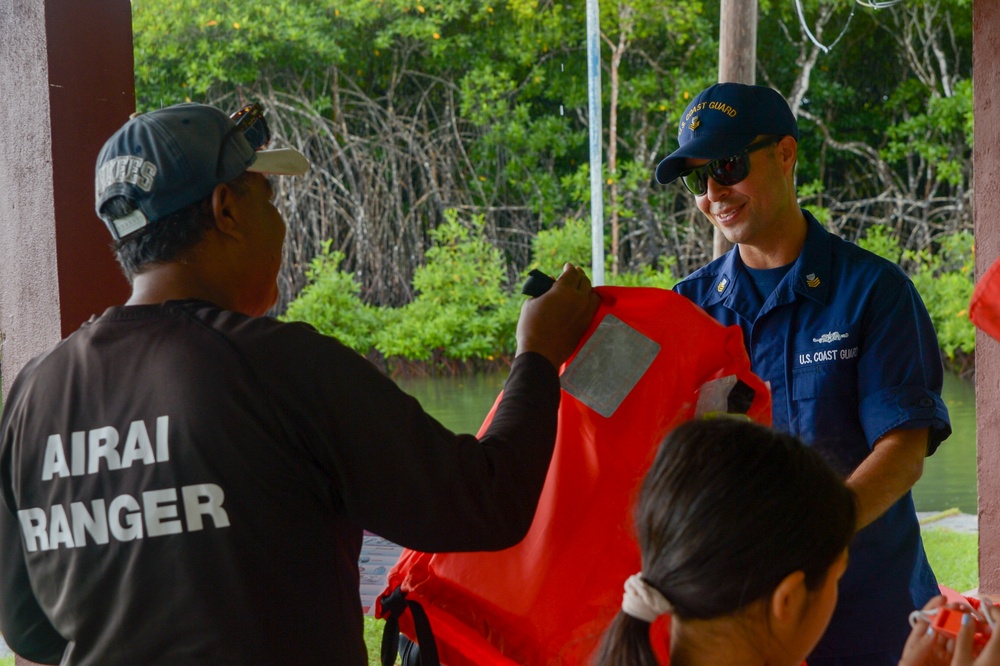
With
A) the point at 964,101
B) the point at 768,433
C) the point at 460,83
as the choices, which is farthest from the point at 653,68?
the point at 768,433

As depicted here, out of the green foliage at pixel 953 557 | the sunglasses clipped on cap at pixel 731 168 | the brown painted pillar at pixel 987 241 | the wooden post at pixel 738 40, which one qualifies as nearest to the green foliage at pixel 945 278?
the green foliage at pixel 953 557

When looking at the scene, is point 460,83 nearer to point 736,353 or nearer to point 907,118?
point 907,118

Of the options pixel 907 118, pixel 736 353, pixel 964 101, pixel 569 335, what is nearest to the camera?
pixel 569 335

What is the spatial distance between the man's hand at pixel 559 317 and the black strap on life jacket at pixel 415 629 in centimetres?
43

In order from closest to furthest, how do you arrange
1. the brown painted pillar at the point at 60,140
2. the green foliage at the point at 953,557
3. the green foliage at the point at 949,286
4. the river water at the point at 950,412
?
1. the brown painted pillar at the point at 60,140
2. the green foliage at the point at 953,557
3. the river water at the point at 950,412
4. the green foliage at the point at 949,286

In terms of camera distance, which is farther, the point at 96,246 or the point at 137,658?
the point at 96,246

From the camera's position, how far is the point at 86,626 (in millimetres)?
1291

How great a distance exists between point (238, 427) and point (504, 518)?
34 cm

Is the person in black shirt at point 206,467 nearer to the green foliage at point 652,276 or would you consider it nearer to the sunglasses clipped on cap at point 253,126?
the sunglasses clipped on cap at point 253,126

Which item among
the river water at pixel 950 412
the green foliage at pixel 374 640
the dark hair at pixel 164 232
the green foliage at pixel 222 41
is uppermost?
the green foliage at pixel 222 41

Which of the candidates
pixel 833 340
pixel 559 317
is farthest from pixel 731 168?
pixel 559 317

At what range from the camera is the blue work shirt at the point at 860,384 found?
74.6 inches

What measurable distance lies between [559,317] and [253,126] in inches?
19.9

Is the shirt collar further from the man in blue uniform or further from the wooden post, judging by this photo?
the wooden post
